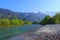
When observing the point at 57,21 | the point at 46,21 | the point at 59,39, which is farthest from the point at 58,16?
the point at 59,39

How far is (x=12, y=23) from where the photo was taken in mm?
138750

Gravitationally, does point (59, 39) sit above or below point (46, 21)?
above

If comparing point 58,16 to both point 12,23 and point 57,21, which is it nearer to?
point 57,21

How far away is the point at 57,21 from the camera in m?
102

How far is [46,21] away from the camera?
131000mm

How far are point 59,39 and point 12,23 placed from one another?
122m

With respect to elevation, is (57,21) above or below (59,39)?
below

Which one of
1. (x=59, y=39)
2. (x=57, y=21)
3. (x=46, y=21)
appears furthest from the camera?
(x=46, y=21)

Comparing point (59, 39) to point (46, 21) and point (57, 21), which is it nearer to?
point (57, 21)

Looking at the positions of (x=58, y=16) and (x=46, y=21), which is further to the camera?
(x=46, y=21)

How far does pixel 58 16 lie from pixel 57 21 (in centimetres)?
625

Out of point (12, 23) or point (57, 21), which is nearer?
point (57, 21)

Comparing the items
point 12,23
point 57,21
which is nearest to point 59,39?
point 57,21

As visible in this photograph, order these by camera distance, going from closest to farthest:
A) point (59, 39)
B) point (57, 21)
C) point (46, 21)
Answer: point (59, 39), point (57, 21), point (46, 21)
